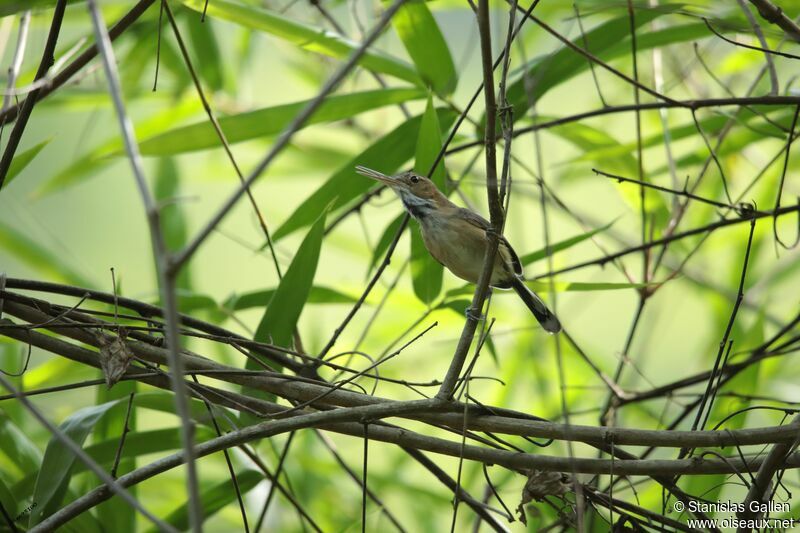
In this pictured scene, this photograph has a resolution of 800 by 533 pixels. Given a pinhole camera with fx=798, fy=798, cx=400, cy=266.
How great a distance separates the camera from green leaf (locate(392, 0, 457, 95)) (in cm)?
258

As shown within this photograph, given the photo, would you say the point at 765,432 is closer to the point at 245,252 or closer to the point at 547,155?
the point at 547,155

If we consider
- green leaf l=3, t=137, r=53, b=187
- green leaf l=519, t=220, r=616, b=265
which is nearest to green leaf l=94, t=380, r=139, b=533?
green leaf l=3, t=137, r=53, b=187

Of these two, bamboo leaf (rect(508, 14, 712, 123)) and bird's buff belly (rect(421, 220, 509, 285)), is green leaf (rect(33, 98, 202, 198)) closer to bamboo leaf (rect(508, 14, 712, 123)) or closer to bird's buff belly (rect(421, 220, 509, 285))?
bird's buff belly (rect(421, 220, 509, 285))

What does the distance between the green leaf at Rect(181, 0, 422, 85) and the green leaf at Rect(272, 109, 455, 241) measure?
7.3 inches

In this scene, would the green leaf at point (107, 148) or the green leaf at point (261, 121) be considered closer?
the green leaf at point (261, 121)

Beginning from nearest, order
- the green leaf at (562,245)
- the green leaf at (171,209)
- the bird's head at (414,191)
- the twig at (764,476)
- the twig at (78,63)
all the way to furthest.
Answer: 1. the twig at (764,476)
2. the twig at (78,63)
3. the green leaf at (562,245)
4. the bird's head at (414,191)
5. the green leaf at (171,209)

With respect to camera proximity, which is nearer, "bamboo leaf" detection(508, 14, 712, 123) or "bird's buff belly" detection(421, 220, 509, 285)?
"bamboo leaf" detection(508, 14, 712, 123)

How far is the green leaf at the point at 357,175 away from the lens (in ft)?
8.89

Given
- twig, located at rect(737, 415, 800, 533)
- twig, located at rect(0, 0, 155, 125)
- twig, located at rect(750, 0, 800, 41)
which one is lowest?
twig, located at rect(737, 415, 800, 533)

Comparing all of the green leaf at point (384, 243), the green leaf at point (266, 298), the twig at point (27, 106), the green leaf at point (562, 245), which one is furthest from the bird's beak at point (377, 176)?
the twig at point (27, 106)

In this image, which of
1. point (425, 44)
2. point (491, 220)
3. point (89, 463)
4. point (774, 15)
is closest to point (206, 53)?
point (425, 44)

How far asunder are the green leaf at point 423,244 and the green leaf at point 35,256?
1.51 metres

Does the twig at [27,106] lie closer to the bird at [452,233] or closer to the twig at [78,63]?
the twig at [78,63]

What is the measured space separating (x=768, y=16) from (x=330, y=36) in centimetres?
132
